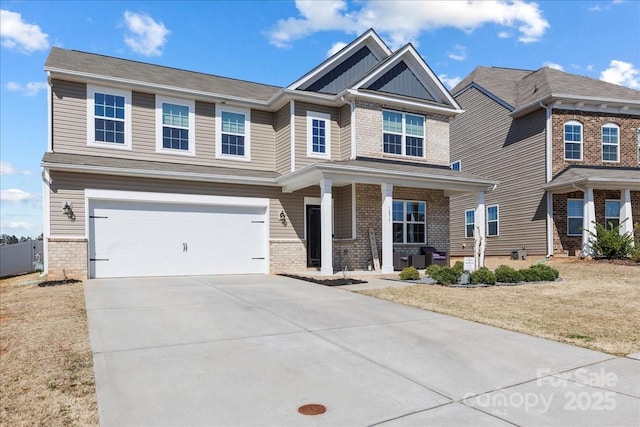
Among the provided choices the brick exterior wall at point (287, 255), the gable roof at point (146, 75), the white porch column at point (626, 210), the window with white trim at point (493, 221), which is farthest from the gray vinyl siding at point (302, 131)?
the white porch column at point (626, 210)

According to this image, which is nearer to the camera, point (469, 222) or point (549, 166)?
point (549, 166)

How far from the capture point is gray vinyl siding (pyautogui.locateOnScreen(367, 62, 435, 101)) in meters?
17.6

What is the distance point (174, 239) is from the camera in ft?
49.7

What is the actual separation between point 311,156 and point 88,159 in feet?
23.3

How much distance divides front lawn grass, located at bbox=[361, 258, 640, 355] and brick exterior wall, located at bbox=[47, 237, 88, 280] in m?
8.27

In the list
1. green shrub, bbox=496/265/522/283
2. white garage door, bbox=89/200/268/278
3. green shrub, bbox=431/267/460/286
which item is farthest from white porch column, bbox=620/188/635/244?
white garage door, bbox=89/200/268/278

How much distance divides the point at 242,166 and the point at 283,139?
175 cm

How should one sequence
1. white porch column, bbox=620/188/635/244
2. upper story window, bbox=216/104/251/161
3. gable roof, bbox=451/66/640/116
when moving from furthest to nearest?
gable roof, bbox=451/66/640/116
white porch column, bbox=620/188/635/244
upper story window, bbox=216/104/251/161

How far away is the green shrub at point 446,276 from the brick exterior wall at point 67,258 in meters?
9.80

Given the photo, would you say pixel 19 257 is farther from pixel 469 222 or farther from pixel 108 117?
pixel 469 222

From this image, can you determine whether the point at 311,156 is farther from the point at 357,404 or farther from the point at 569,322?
the point at 357,404

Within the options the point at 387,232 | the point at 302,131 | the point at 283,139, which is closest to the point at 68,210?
the point at 283,139

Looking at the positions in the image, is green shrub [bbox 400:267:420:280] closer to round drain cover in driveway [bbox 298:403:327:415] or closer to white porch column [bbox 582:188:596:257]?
white porch column [bbox 582:188:596:257]

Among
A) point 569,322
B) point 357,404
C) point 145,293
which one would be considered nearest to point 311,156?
point 145,293
